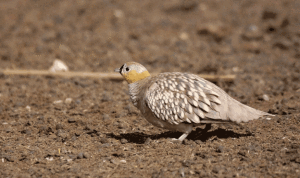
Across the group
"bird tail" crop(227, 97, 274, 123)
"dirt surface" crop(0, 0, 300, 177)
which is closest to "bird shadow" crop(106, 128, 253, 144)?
"dirt surface" crop(0, 0, 300, 177)

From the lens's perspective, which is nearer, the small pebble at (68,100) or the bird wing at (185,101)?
the bird wing at (185,101)

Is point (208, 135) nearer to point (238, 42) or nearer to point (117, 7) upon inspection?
point (238, 42)

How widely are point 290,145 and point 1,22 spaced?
36.4 feet

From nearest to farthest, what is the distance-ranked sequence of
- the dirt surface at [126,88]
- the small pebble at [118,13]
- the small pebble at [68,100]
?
the dirt surface at [126,88] → the small pebble at [68,100] → the small pebble at [118,13]

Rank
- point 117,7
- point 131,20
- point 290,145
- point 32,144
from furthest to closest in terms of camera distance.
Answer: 1. point 117,7
2. point 131,20
3. point 32,144
4. point 290,145

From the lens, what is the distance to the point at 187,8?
41.9ft

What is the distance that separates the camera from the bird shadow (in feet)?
16.3

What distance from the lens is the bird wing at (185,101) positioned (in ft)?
14.8

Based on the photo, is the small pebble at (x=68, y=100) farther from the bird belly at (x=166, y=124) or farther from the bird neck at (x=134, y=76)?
the bird belly at (x=166, y=124)

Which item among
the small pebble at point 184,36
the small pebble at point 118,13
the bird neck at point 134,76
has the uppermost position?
the small pebble at point 118,13

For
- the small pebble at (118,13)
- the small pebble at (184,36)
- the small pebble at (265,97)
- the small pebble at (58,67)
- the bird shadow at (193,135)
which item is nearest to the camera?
the bird shadow at (193,135)

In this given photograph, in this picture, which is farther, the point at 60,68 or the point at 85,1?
the point at 85,1

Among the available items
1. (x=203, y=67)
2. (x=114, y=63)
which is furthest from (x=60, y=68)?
(x=203, y=67)

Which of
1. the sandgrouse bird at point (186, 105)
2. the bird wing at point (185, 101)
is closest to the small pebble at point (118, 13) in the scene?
the sandgrouse bird at point (186, 105)
